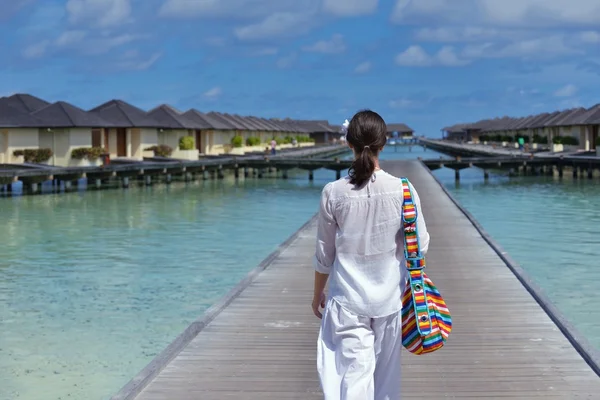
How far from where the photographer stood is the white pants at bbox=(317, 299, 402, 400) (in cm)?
378

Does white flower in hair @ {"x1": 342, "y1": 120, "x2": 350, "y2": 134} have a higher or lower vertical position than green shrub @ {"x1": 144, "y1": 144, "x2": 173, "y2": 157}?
lower

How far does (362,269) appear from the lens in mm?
3885

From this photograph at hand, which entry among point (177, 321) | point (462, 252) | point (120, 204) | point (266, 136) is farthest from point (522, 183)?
point (266, 136)

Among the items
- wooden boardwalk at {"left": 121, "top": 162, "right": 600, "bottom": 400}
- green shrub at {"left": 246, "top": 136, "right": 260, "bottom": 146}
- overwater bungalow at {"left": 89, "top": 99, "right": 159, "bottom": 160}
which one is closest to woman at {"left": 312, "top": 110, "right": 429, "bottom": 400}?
wooden boardwalk at {"left": 121, "top": 162, "right": 600, "bottom": 400}

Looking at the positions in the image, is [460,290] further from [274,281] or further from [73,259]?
[73,259]

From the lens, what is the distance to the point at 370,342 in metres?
3.83

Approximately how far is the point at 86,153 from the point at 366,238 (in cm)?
3679

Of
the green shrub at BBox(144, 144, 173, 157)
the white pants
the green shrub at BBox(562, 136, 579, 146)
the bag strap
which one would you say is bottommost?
the white pants

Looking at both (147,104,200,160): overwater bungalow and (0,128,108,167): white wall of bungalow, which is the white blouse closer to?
(0,128,108,167): white wall of bungalow

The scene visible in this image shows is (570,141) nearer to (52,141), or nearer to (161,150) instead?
(161,150)

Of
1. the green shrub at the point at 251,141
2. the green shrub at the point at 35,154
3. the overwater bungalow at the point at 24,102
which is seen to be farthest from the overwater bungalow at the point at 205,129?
the green shrub at the point at 35,154

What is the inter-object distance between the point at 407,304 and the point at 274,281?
686cm

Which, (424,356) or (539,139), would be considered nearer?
(424,356)

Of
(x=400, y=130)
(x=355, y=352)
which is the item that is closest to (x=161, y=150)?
(x=355, y=352)
